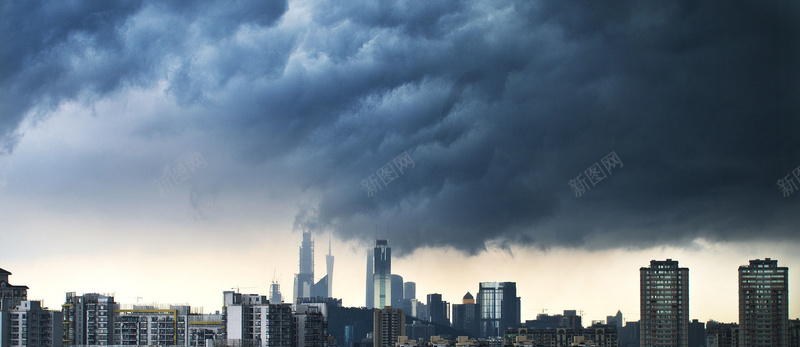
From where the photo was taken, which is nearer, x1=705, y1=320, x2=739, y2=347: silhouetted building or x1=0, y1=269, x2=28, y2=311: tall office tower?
x1=0, y1=269, x2=28, y2=311: tall office tower

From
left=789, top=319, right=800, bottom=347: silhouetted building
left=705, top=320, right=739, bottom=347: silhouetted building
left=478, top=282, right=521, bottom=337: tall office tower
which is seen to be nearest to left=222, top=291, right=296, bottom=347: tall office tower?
left=789, top=319, right=800, bottom=347: silhouetted building

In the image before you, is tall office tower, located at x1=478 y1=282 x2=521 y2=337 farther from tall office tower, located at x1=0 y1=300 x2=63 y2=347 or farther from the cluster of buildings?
tall office tower, located at x1=0 y1=300 x2=63 y2=347

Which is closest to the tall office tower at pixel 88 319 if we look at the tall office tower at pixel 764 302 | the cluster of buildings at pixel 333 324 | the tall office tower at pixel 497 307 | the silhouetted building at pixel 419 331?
the cluster of buildings at pixel 333 324

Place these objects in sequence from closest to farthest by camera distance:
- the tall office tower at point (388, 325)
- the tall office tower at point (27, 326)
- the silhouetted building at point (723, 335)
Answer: the tall office tower at point (27, 326) → the silhouetted building at point (723, 335) → the tall office tower at point (388, 325)

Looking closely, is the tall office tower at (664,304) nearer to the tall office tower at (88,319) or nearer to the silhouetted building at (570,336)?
the silhouetted building at (570,336)

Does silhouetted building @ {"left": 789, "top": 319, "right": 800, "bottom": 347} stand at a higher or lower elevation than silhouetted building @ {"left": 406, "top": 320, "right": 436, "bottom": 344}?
higher

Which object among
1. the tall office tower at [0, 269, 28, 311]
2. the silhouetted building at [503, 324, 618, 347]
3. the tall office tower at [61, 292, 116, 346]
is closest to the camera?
the tall office tower at [61, 292, 116, 346]

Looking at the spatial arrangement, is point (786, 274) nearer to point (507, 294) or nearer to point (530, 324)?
point (530, 324)

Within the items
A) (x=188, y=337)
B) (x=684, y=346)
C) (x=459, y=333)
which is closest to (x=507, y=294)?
(x=459, y=333)
